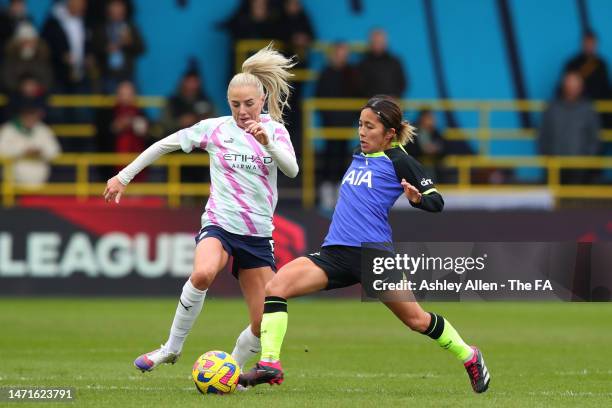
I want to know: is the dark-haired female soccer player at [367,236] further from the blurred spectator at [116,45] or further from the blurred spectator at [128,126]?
the blurred spectator at [116,45]

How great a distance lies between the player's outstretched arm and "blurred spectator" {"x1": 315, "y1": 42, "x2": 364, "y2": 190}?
38.3 feet

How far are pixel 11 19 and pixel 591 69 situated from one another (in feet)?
30.0

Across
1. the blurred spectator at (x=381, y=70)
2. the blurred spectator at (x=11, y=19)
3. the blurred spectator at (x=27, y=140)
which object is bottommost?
the blurred spectator at (x=27, y=140)

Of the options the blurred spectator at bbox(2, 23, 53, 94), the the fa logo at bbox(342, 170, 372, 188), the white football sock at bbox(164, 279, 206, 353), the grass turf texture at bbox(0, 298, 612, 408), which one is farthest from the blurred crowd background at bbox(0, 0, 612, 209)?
the the fa logo at bbox(342, 170, 372, 188)

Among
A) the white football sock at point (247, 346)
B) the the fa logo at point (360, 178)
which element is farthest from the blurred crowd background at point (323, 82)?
the the fa logo at point (360, 178)

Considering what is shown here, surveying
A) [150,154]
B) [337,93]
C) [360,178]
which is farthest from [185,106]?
[360,178]

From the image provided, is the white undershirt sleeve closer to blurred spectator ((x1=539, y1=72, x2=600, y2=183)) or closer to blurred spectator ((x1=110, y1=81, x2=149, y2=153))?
blurred spectator ((x1=110, y1=81, x2=149, y2=153))

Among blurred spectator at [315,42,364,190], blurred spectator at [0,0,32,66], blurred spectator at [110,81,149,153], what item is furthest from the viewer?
blurred spectator at [315,42,364,190]

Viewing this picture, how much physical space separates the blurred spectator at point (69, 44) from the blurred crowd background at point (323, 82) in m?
0.02

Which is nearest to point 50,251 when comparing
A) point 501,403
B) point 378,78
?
point 378,78

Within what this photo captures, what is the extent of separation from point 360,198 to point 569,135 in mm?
13202

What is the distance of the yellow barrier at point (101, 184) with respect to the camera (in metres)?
20.6

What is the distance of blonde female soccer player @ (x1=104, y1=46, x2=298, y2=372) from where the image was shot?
992 cm

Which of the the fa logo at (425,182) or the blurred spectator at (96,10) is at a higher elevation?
the blurred spectator at (96,10)
